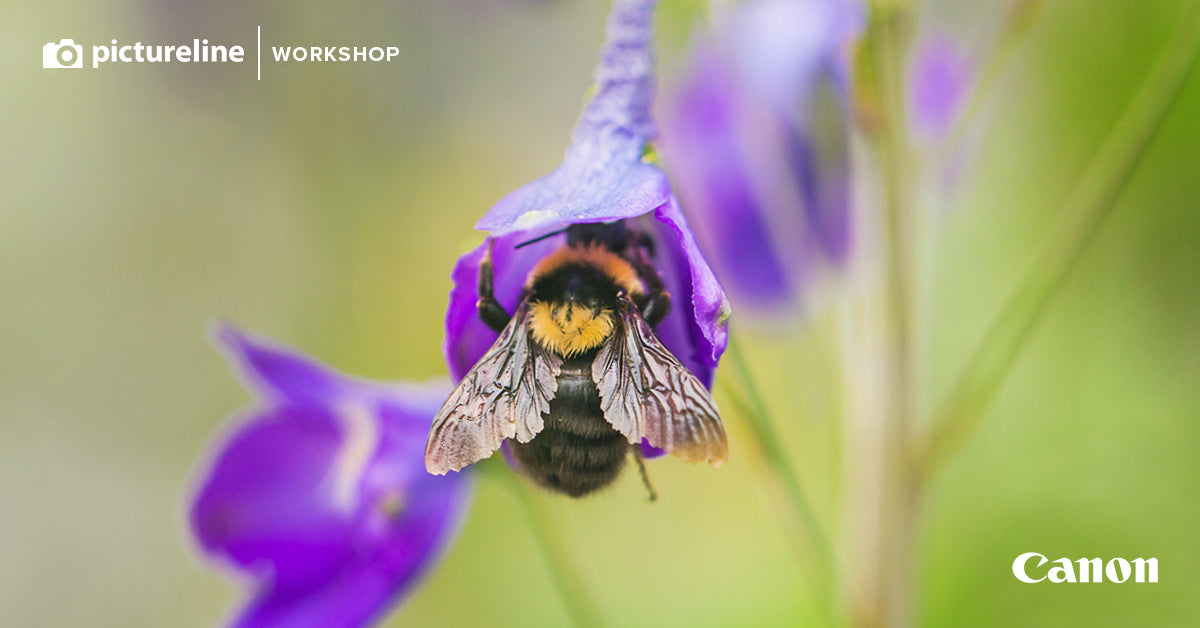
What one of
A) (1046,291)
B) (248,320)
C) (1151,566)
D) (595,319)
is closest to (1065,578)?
(1151,566)

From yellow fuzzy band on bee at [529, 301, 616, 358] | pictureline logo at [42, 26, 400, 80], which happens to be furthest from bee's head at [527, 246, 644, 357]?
pictureline logo at [42, 26, 400, 80]

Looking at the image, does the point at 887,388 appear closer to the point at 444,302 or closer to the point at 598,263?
the point at 598,263

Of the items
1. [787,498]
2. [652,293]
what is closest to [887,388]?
[787,498]

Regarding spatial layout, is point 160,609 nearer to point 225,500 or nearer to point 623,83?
point 225,500

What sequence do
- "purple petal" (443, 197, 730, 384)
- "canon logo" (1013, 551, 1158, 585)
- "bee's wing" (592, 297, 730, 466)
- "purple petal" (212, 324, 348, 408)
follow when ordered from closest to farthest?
"bee's wing" (592, 297, 730, 466) → "purple petal" (443, 197, 730, 384) → "purple petal" (212, 324, 348, 408) → "canon logo" (1013, 551, 1158, 585)

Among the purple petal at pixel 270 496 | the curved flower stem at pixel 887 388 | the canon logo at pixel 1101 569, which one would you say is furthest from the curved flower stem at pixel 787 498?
the canon logo at pixel 1101 569

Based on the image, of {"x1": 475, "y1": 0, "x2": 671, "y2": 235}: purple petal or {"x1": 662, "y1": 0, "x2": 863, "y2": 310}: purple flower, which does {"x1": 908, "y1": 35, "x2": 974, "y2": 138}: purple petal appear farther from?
{"x1": 475, "y1": 0, "x2": 671, "y2": 235}: purple petal
